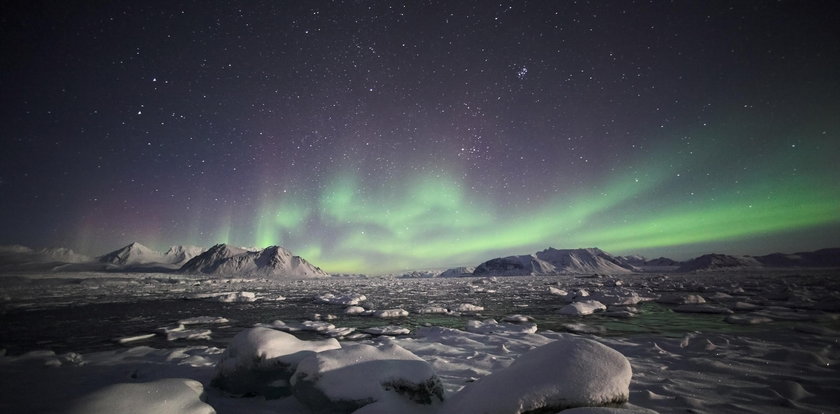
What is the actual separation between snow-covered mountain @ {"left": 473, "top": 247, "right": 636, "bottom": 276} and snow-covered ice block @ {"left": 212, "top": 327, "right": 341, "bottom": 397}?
6439 inches

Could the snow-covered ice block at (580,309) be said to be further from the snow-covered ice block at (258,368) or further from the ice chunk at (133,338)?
the ice chunk at (133,338)

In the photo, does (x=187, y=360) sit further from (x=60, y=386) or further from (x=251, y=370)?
(x=251, y=370)

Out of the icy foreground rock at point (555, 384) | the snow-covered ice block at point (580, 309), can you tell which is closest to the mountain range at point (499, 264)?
the snow-covered ice block at point (580, 309)

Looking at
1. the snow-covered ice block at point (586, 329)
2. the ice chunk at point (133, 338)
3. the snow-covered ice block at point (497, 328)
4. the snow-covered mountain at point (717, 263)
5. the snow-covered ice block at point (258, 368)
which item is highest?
the snow-covered ice block at point (258, 368)

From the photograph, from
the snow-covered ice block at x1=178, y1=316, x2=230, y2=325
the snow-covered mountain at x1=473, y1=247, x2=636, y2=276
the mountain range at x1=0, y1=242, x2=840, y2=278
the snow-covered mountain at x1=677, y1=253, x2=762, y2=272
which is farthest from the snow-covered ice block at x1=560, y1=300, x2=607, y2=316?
the snow-covered mountain at x1=677, y1=253, x2=762, y2=272

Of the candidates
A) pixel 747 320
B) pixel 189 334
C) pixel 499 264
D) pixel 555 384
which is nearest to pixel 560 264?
pixel 499 264

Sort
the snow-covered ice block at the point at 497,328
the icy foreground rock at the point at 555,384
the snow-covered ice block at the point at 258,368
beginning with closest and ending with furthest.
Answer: the icy foreground rock at the point at 555,384 → the snow-covered ice block at the point at 258,368 → the snow-covered ice block at the point at 497,328

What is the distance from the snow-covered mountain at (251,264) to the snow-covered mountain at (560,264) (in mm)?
99222

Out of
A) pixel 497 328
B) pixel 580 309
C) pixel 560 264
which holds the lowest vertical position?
pixel 560 264

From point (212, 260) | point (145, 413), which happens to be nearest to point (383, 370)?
point (145, 413)

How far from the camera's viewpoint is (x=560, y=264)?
593 feet

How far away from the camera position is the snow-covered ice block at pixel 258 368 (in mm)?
5422

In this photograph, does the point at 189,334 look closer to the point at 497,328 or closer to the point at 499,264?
the point at 497,328

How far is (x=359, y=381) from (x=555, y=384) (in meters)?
2.60
